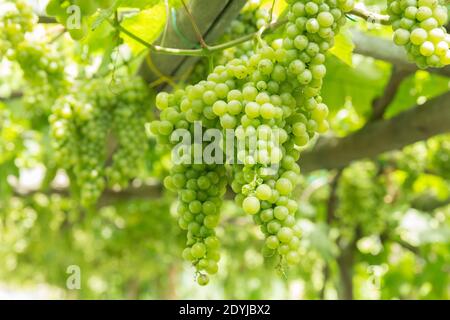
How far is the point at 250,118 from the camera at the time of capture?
32.4 inches

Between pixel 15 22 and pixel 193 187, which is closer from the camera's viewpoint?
pixel 193 187

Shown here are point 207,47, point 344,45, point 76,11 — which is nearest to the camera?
point 76,11

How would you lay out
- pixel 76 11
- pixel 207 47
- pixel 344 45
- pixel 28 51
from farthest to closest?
pixel 28 51 → pixel 344 45 → pixel 207 47 → pixel 76 11

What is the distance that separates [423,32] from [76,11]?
1.89ft

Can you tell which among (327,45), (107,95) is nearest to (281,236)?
(327,45)

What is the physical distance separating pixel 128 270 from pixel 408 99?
3.39 m

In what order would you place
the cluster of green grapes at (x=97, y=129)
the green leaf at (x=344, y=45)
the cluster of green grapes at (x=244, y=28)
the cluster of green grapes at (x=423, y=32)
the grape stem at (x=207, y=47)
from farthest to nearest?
the cluster of green grapes at (x=97, y=129) → the cluster of green grapes at (x=244, y=28) → the green leaf at (x=344, y=45) → the grape stem at (x=207, y=47) → the cluster of green grapes at (x=423, y=32)

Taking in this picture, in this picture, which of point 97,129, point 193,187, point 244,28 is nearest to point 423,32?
point 193,187

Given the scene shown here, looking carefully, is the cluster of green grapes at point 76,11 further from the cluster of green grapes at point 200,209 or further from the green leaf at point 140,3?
the cluster of green grapes at point 200,209

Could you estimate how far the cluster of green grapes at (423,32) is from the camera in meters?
0.79

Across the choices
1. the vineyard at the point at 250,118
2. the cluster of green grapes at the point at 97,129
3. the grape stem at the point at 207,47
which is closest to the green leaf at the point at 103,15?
the vineyard at the point at 250,118

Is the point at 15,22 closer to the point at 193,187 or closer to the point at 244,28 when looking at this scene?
the point at 244,28

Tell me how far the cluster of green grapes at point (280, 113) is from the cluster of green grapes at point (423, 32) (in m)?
0.08

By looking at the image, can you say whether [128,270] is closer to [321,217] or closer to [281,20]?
[321,217]
